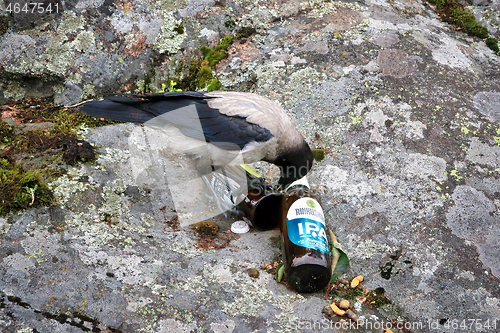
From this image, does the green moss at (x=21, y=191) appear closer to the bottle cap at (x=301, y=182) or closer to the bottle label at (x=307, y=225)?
the bottle label at (x=307, y=225)

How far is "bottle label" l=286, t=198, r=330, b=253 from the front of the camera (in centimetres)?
256

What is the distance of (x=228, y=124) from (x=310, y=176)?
35.7 inches

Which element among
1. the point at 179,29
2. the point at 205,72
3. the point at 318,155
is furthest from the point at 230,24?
the point at 318,155

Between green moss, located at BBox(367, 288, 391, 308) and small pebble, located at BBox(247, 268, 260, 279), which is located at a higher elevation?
small pebble, located at BBox(247, 268, 260, 279)

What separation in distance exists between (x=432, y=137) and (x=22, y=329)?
3340mm

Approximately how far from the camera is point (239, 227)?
121 inches

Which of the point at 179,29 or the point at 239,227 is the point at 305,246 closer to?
the point at 239,227

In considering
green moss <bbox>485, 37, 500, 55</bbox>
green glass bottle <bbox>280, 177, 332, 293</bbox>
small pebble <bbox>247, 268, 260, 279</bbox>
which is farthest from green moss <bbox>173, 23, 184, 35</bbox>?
green moss <bbox>485, 37, 500, 55</bbox>

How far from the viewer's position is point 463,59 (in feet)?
13.2

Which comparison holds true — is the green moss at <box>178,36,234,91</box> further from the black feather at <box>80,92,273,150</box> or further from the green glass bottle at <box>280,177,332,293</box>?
the green glass bottle at <box>280,177,332,293</box>

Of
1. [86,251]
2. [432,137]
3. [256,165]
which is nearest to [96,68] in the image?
[256,165]

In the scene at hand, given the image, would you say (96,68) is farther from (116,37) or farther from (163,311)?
(163,311)

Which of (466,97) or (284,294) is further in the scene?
(466,97)

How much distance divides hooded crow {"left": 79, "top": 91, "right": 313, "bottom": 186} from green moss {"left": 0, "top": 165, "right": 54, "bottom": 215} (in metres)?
1.00
